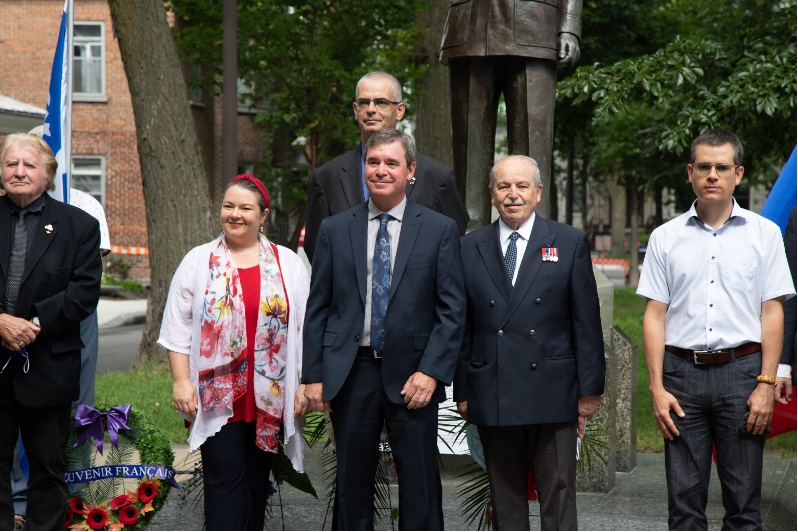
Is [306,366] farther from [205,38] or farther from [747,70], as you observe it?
[205,38]

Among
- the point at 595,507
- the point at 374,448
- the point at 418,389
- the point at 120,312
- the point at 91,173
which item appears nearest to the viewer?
the point at 418,389

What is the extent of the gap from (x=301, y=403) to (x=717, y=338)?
5.74 ft

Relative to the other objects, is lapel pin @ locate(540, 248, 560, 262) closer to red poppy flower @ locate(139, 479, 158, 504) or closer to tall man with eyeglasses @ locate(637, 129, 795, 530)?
tall man with eyeglasses @ locate(637, 129, 795, 530)

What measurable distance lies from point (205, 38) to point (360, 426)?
14.7 metres

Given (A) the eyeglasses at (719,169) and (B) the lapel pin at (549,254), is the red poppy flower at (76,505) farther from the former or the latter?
(A) the eyeglasses at (719,169)

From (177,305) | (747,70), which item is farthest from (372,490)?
(747,70)

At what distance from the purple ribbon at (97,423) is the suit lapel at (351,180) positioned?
1638 mm

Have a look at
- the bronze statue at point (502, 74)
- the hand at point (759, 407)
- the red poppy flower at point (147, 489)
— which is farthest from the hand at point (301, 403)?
the bronze statue at point (502, 74)

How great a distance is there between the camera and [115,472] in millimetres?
5480

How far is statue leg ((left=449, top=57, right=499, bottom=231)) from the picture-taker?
268 inches

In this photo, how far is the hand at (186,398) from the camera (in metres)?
4.68

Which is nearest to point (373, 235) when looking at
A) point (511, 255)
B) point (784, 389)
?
point (511, 255)

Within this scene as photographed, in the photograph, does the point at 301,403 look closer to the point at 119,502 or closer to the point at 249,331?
the point at 249,331

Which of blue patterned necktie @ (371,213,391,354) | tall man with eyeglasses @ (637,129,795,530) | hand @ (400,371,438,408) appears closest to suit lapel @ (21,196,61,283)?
blue patterned necktie @ (371,213,391,354)
